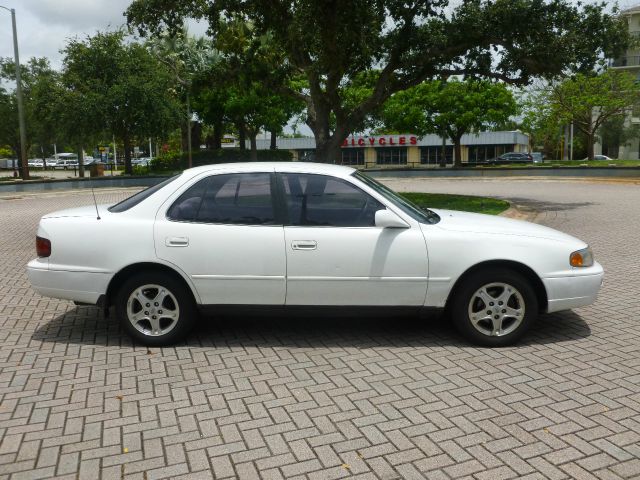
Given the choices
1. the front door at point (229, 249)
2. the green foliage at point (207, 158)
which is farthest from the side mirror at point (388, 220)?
the green foliage at point (207, 158)

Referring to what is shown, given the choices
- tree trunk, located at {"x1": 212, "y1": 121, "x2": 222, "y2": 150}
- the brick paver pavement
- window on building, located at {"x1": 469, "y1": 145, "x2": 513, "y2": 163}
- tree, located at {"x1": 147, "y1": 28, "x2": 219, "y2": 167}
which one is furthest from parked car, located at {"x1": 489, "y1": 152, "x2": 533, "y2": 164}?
the brick paver pavement

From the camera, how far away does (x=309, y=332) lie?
227 inches

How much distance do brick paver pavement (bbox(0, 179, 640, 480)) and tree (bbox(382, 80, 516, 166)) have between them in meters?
46.2

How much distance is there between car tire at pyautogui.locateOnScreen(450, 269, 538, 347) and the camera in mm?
5117

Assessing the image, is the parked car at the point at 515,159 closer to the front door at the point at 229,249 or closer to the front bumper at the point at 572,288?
the front bumper at the point at 572,288

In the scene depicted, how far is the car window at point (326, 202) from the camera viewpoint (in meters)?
5.22

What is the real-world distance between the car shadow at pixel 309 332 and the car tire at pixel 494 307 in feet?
0.63

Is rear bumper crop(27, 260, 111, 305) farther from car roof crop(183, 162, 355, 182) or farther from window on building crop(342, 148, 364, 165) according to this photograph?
window on building crop(342, 148, 364, 165)

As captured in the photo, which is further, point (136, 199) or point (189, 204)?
point (136, 199)

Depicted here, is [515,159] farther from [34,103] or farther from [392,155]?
[34,103]

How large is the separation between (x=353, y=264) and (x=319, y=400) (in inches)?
51.6

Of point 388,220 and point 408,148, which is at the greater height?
point 408,148

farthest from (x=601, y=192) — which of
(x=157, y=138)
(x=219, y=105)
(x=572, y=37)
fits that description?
(x=219, y=105)

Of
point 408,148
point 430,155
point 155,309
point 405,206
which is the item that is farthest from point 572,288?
point 430,155
